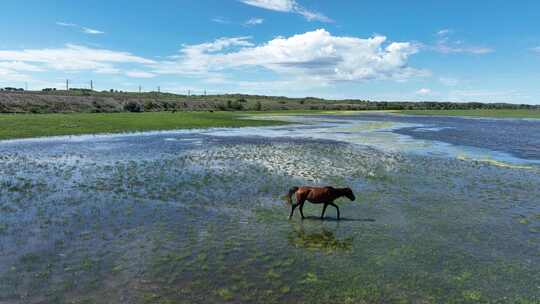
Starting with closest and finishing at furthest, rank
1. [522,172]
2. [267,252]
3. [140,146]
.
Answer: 1. [267,252]
2. [522,172]
3. [140,146]

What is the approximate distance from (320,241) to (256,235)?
2021 mm

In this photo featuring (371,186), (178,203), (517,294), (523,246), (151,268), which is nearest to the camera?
(517,294)

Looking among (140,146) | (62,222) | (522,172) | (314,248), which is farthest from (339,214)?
(140,146)

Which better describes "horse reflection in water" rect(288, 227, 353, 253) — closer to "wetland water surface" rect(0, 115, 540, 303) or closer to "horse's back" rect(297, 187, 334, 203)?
"wetland water surface" rect(0, 115, 540, 303)

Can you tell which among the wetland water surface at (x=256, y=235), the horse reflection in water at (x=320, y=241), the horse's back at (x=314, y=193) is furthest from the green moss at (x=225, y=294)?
the horse's back at (x=314, y=193)

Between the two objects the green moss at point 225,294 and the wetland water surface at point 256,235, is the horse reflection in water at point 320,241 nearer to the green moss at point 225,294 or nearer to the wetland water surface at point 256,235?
the wetland water surface at point 256,235

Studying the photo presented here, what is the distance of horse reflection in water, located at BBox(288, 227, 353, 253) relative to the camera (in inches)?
455

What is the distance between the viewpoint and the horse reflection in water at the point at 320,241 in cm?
1155

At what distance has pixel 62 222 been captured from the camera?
13.4 metres

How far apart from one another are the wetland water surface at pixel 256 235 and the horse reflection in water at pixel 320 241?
6cm

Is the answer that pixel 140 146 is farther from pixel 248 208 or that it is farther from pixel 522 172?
pixel 522 172

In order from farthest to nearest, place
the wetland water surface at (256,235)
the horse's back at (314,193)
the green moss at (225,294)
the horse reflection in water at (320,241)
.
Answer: the horse's back at (314,193) < the horse reflection in water at (320,241) < the wetland water surface at (256,235) < the green moss at (225,294)

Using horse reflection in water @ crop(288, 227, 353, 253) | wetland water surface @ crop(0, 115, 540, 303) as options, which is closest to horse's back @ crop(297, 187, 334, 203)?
wetland water surface @ crop(0, 115, 540, 303)

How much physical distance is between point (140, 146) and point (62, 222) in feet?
70.4
